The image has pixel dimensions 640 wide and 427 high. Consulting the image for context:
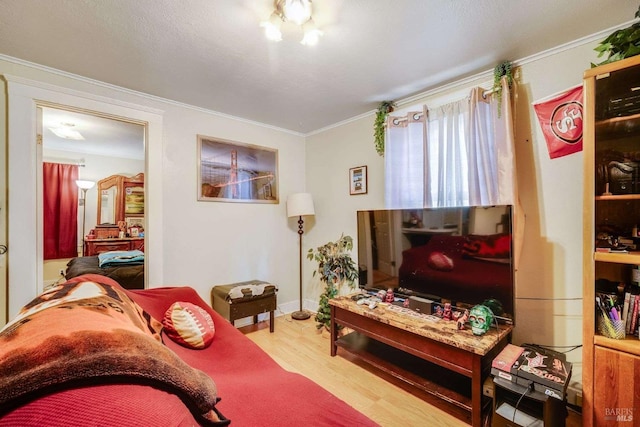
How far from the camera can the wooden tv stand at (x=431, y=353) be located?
166cm

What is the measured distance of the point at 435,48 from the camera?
1921 mm

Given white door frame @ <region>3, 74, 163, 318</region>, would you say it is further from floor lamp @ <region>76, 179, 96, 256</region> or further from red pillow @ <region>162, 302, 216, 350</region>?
floor lamp @ <region>76, 179, 96, 256</region>

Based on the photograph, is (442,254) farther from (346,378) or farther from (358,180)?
(358,180)

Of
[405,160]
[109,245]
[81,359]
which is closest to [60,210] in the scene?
[109,245]

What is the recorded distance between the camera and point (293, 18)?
1.53m

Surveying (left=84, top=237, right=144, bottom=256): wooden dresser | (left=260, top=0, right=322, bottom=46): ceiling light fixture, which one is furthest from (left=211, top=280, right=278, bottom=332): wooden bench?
(left=84, top=237, right=144, bottom=256): wooden dresser

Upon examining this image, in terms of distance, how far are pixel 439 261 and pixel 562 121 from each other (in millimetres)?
1256

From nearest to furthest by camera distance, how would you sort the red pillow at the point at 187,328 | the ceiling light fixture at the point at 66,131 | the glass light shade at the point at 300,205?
the red pillow at the point at 187,328 → the glass light shade at the point at 300,205 → the ceiling light fixture at the point at 66,131

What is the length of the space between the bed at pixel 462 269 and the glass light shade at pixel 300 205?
139 cm

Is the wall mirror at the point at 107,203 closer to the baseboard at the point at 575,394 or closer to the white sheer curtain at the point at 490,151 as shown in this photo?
the white sheer curtain at the point at 490,151

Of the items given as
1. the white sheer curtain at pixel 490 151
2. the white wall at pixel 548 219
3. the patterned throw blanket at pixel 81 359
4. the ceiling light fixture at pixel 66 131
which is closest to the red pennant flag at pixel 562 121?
the white wall at pixel 548 219

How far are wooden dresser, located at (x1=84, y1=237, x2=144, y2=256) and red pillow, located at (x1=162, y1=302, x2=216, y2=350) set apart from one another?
398 centimetres

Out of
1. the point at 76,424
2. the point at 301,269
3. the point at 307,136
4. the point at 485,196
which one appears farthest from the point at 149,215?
the point at 485,196

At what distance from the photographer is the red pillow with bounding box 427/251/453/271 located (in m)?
2.11
